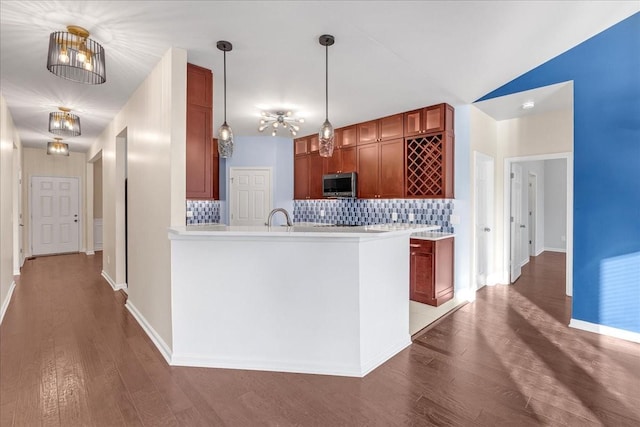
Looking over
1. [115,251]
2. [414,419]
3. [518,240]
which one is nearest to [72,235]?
[115,251]

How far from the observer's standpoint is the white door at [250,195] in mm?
6512

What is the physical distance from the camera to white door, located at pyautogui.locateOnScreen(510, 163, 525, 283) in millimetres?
5133

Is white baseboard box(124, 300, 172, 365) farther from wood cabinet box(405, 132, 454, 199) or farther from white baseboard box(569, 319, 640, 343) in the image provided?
white baseboard box(569, 319, 640, 343)

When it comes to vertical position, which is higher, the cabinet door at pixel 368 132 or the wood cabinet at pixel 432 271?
the cabinet door at pixel 368 132

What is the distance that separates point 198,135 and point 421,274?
10.4 feet

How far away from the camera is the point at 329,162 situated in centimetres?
589

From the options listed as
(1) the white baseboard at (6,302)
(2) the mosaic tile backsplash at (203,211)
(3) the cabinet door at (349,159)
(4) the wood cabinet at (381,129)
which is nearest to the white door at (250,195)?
(2) the mosaic tile backsplash at (203,211)

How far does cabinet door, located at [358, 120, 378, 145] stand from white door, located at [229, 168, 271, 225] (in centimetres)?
215

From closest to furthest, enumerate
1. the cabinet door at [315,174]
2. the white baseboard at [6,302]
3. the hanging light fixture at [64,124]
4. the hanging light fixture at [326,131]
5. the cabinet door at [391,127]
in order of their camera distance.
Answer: the hanging light fixture at [326,131] → the white baseboard at [6,302] → the hanging light fixture at [64,124] → the cabinet door at [391,127] → the cabinet door at [315,174]

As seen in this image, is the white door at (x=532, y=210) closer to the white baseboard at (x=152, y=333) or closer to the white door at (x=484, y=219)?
the white door at (x=484, y=219)

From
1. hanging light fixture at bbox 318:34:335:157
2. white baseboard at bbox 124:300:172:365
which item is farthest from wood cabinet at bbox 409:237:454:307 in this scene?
white baseboard at bbox 124:300:172:365

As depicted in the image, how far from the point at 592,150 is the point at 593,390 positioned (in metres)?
2.39

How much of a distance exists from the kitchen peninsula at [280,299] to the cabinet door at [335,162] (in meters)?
3.24

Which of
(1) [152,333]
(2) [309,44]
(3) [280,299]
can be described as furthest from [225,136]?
(1) [152,333]
